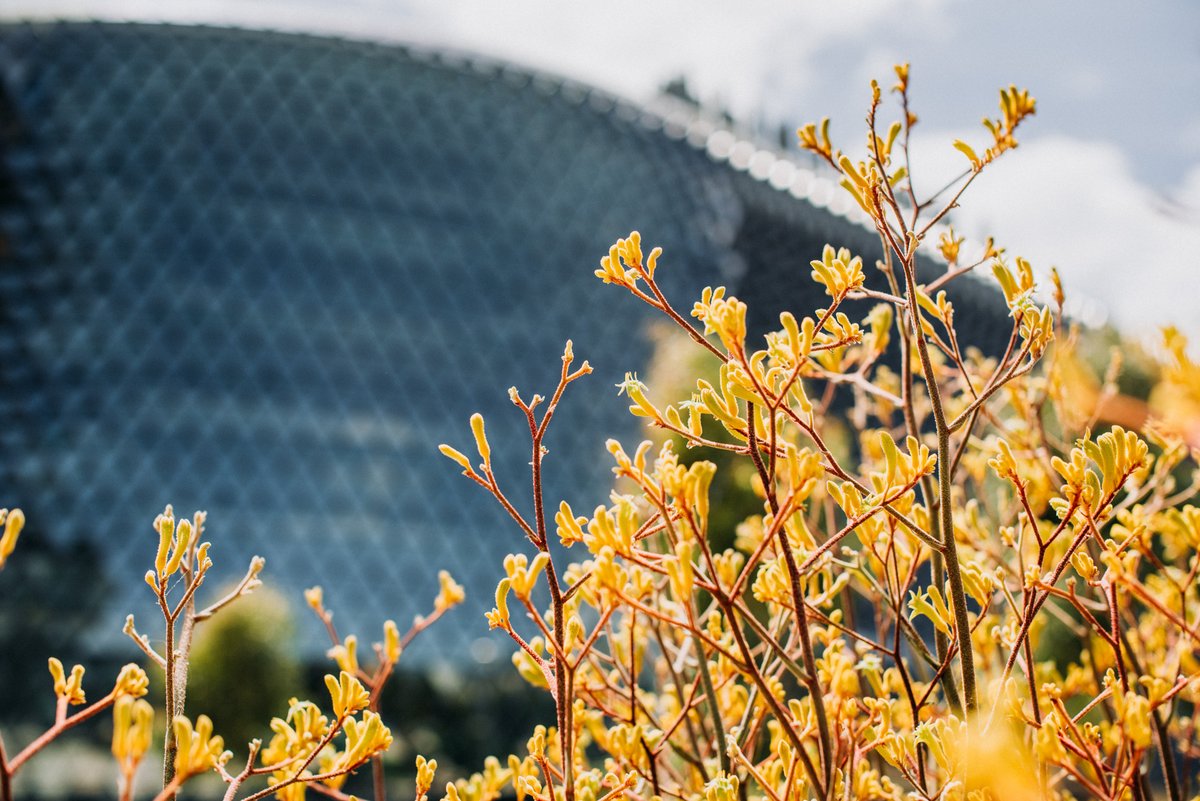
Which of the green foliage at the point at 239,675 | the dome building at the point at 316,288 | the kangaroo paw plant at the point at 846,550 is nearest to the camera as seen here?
the kangaroo paw plant at the point at 846,550

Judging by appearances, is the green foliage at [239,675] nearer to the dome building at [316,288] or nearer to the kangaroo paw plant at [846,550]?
the kangaroo paw plant at [846,550]

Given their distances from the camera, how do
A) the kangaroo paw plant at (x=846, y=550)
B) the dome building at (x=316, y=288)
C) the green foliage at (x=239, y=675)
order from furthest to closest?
the dome building at (x=316, y=288) < the green foliage at (x=239, y=675) < the kangaroo paw plant at (x=846, y=550)

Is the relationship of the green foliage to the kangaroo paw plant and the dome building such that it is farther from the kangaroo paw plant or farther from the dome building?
the dome building

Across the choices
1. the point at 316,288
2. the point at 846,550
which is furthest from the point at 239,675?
the point at 316,288

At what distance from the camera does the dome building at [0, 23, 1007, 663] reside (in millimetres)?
21219

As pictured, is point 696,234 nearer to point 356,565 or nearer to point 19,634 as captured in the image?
point 356,565

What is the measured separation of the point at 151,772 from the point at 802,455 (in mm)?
17076

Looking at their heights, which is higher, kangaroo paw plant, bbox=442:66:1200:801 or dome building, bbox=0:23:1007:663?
dome building, bbox=0:23:1007:663

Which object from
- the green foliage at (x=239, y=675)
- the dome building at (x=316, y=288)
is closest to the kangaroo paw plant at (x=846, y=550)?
the green foliage at (x=239, y=675)

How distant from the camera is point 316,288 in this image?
2339 centimetres

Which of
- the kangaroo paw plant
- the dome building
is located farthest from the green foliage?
the dome building

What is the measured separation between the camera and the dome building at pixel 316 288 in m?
21.2

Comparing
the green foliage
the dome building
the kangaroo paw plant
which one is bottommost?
the kangaroo paw plant

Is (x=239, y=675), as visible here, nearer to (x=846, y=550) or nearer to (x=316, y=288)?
(x=846, y=550)
